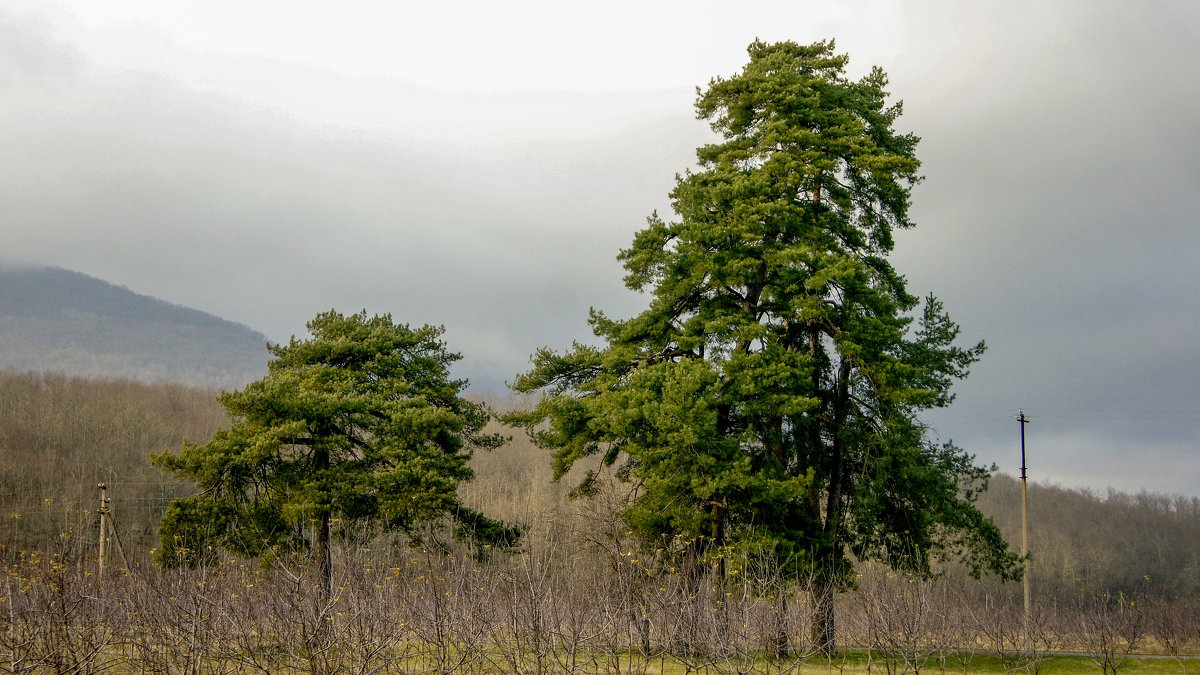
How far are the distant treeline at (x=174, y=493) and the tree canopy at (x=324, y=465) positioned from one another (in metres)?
23.9

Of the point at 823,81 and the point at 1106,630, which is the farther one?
the point at 823,81

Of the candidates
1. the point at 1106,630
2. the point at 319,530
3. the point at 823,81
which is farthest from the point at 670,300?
the point at 1106,630

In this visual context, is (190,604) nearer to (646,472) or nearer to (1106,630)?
(646,472)

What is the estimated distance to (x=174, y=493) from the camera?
6184 cm

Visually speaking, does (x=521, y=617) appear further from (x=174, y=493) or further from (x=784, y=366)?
(x=174, y=493)

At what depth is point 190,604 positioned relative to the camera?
14.4 metres

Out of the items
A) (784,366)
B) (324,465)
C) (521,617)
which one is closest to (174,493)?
(324,465)

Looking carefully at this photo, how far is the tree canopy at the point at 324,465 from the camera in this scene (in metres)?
23.2

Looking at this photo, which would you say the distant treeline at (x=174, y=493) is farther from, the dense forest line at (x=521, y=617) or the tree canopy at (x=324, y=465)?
the tree canopy at (x=324, y=465)

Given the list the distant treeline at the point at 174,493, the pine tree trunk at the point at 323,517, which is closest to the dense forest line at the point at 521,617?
the pine tree trunk at the point at 323,517

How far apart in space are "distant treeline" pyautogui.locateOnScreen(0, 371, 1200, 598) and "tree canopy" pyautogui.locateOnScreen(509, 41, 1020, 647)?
84.6 ft

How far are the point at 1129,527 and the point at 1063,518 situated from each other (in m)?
5.69

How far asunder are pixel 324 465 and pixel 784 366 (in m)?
11.8

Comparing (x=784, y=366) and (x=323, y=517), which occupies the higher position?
(x=784, y=366)
